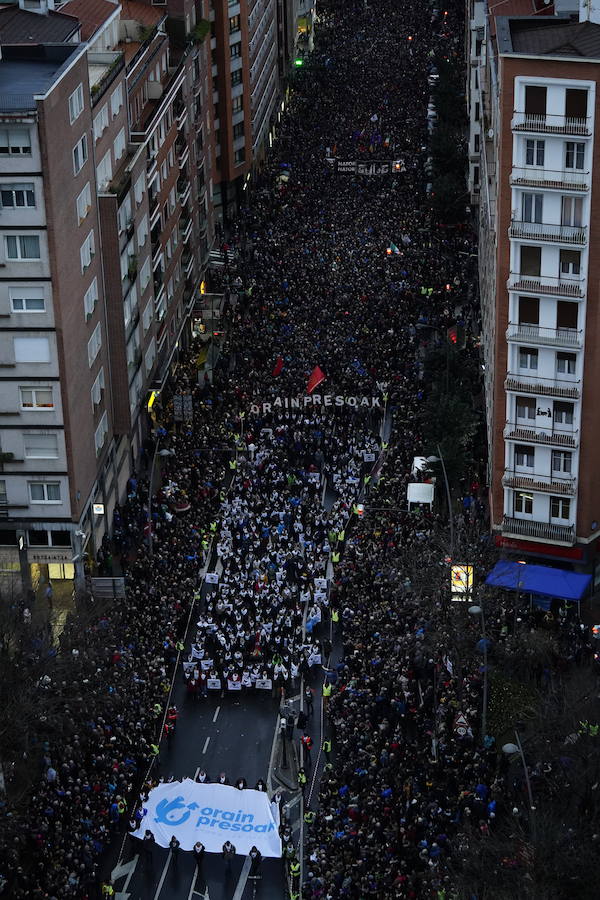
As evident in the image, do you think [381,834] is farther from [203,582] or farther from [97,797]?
[203,582]

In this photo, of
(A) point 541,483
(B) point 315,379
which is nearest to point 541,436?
(A) point 541,483

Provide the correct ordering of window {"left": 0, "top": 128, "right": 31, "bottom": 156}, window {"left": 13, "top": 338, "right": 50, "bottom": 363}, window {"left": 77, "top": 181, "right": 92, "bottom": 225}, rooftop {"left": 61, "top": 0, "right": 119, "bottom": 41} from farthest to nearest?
rooftop {"left": 61, "top": 0, "right": 119, "bottom": 41}
window {"left": 77, "top": 181, "right": 92, "bottom": 225}
window {"left": 13, "top": 338, "right": 50, "bottom": 363}
window {"left": 0, "top": 128, "right": 31, "bottom": 156}

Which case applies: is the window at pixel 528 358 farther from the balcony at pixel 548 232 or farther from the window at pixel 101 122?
the window at pixel 101 122

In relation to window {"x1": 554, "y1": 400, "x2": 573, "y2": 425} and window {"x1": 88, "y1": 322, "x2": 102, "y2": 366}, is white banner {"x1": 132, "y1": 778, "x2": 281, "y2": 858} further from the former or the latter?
window {"x1": 88, "y1": 322, "x2": 102, "y2": 366}

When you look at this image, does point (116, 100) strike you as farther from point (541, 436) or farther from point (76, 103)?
point (541, 436)

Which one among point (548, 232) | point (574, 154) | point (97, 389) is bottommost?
point (97, 389)

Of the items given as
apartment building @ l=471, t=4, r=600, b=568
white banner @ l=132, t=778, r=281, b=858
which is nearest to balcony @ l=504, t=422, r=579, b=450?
apartment building @ l=471, t=4, r=600, b=568

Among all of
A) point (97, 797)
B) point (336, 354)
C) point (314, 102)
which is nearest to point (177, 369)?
point (336, 354)
